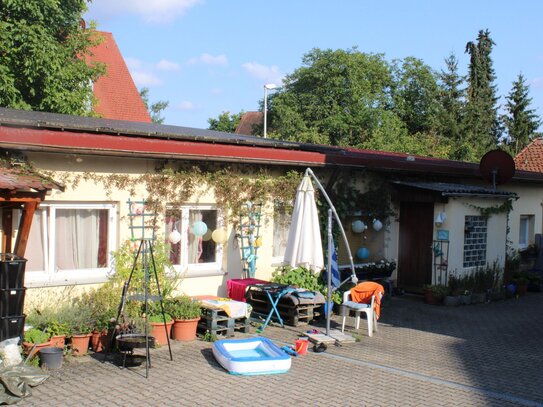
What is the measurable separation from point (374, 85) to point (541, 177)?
112 ft

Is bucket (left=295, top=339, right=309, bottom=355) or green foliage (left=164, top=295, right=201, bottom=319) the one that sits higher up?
green foliage (left=164, top=295, right=201, bottom=319)

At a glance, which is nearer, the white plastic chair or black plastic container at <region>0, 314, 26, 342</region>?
black plastic container at <region>0, 314, 26, 342</region>

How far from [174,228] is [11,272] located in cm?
356

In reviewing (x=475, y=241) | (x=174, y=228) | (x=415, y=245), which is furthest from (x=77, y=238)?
(x=475, y=241)

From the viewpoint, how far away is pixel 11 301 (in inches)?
309

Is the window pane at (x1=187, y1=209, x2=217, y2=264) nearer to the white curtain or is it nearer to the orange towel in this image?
the white curtain

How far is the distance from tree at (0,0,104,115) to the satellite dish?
1381cm

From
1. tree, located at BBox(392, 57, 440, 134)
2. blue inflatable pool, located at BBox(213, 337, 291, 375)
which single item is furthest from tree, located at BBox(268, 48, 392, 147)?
blue inflatable pool, located at BBox(213, 337, 291, 375)

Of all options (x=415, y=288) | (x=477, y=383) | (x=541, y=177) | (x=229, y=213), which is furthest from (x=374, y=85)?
(x=477, y=383)

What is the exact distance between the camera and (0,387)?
22.3ft

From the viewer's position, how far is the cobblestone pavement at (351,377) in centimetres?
723

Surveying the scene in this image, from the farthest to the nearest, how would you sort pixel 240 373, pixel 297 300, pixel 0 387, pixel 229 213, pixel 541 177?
pixel 541 177, pixel 229 213, pixel 297 300, pixel 240 373, pixel 0 387

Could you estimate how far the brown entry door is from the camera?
15.1 m

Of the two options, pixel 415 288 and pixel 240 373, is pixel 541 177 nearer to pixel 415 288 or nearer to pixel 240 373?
pixel 415 288
